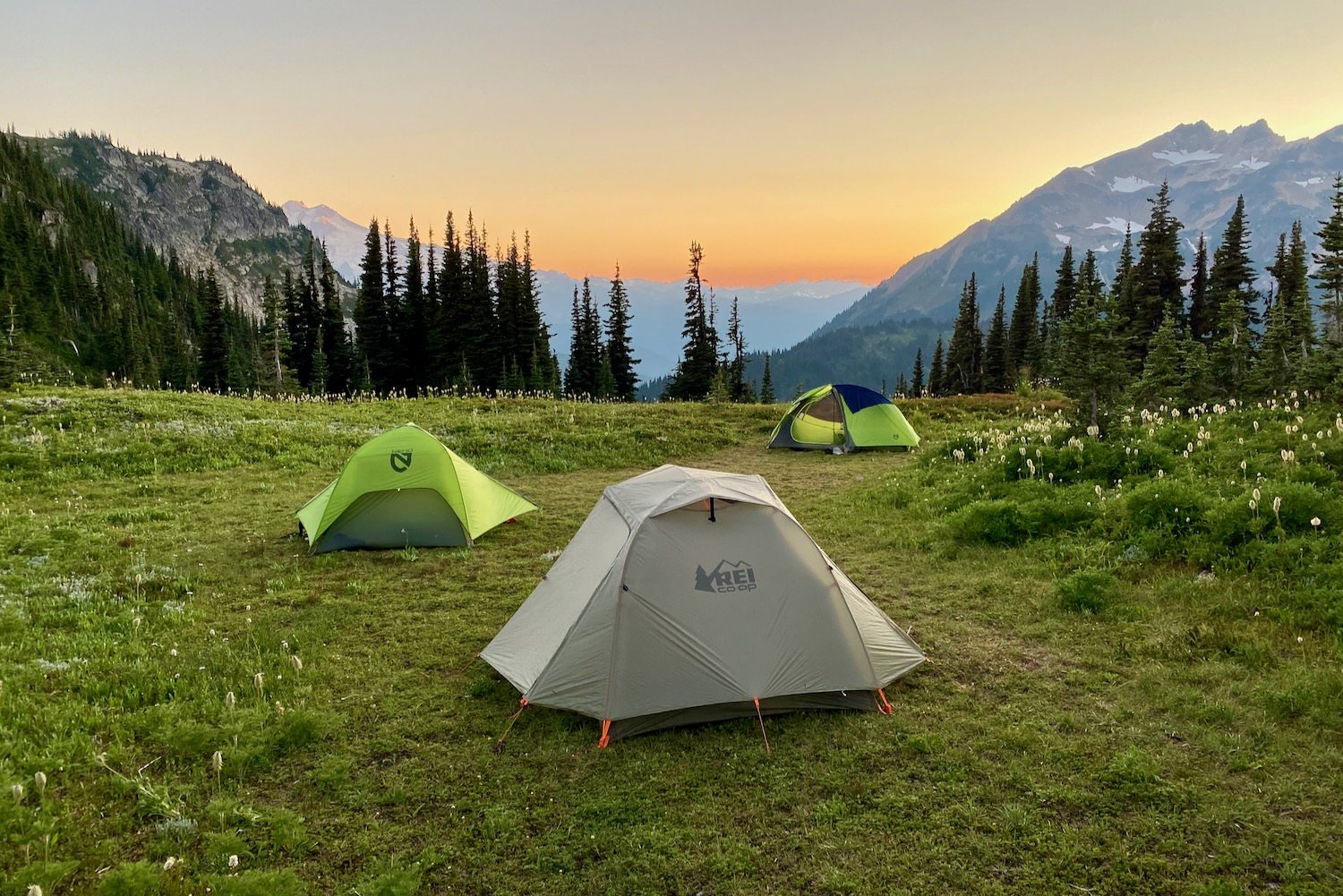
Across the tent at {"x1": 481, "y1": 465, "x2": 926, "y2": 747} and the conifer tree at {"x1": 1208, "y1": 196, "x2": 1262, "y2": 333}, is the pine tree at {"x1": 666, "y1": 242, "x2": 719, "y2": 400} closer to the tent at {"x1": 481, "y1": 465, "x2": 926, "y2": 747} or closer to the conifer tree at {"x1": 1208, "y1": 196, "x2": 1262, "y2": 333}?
the conifer tree at {"x1": 1208, "y1": 196, "x2": 1262, "y2": 333}

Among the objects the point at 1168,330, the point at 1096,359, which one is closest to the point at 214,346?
the point at 1096,359

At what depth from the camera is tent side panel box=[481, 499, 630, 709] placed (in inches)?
269

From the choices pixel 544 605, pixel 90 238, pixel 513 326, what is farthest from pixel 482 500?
pixel 90 238

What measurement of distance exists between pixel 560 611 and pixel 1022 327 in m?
71.4

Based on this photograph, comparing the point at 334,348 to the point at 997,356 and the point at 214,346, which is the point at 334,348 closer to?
the point at 214,346

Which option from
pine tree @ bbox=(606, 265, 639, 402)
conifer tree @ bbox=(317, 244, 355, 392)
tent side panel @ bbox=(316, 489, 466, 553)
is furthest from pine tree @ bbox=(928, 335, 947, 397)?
tent side panel @ bbox=(316, 489, 466, 553)

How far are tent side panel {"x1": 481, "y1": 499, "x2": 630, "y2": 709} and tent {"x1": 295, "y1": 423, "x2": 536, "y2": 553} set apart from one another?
4993 mm

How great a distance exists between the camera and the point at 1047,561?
10.1 metres

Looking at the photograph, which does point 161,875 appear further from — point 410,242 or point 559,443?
point 410,242

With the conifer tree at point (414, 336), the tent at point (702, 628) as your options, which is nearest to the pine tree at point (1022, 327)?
the conifer tree at point (414, 336)

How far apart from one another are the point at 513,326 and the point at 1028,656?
5881 cm

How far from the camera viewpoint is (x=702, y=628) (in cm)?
673

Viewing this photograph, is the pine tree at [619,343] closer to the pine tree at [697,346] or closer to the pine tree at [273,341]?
the pine tree at [697,346]

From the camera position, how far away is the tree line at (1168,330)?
63.4 feet
